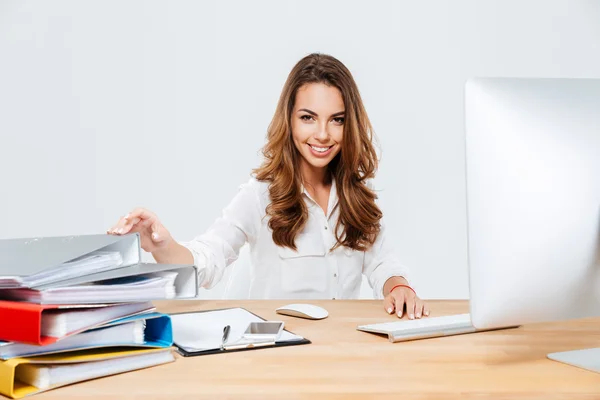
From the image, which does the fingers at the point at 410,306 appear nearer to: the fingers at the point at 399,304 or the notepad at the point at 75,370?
the fingers at the point at 399,304

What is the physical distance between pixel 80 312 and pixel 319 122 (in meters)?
1.32

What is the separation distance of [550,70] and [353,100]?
2024mm

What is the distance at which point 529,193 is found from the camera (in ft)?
2.98

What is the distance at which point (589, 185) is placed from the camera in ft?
3.06

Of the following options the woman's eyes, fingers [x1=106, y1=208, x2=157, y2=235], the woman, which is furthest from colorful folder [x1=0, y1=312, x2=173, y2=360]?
the woman's eyes

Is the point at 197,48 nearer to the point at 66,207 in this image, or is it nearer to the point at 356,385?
the point at 66,207

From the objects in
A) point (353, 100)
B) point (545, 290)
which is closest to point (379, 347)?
point (545, 290)

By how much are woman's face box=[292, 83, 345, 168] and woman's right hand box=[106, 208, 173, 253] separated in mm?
767

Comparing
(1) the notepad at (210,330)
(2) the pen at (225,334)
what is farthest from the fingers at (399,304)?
(2) the pen at (225,334)

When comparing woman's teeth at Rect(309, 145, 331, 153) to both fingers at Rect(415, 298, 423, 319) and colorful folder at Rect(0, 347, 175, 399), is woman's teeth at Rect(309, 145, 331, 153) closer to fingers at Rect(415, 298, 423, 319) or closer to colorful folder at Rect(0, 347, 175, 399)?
fingers at Rect(415, 298, 423, 319)

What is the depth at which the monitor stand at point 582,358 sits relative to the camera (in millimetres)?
966

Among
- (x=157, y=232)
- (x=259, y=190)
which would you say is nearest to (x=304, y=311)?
(x=157, y=232)

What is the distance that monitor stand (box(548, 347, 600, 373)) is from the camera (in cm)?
97

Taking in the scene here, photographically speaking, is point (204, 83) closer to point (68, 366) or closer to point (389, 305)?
point (389, 305)
